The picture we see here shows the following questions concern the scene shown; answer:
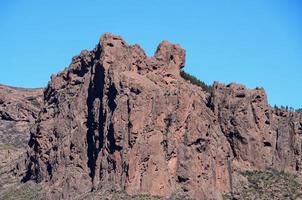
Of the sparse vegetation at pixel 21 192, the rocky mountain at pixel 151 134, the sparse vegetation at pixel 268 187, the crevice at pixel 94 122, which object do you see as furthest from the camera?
the sparse vegetation at pixel 21 192

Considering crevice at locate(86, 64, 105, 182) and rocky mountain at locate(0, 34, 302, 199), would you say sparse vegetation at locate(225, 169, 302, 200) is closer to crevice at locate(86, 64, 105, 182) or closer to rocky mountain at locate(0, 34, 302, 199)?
rocky mountain at locate(0, 34, 302, 199)

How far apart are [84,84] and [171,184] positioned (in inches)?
1143

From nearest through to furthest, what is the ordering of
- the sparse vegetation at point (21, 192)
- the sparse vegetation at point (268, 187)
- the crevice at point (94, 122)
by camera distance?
the sparse vegetation at point (268, 187), the crevice at point (94, 122), the sparse vegetation at point (21, 192)

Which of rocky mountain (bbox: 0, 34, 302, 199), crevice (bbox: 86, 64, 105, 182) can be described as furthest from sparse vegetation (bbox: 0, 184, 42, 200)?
crevice (bbox: 86, 64, 105, 182)

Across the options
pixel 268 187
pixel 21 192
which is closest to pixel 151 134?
pixel 268 187

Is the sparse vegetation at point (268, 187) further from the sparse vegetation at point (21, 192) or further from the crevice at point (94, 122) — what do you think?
the sparse vegetation at point (21, 192)

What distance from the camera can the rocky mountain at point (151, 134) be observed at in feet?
464

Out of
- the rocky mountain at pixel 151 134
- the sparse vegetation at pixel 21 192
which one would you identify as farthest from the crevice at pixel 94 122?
the sparse vegetation at pixel 21 192

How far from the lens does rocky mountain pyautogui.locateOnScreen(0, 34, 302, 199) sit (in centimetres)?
14150

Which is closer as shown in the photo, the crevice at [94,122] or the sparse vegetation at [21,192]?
the crevice at [94,122]

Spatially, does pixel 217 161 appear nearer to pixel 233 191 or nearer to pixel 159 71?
pixel 233 191

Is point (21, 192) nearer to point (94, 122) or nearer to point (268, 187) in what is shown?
point (94, 122)

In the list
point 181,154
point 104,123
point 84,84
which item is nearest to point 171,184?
point 181,154

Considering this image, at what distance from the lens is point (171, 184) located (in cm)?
14038
